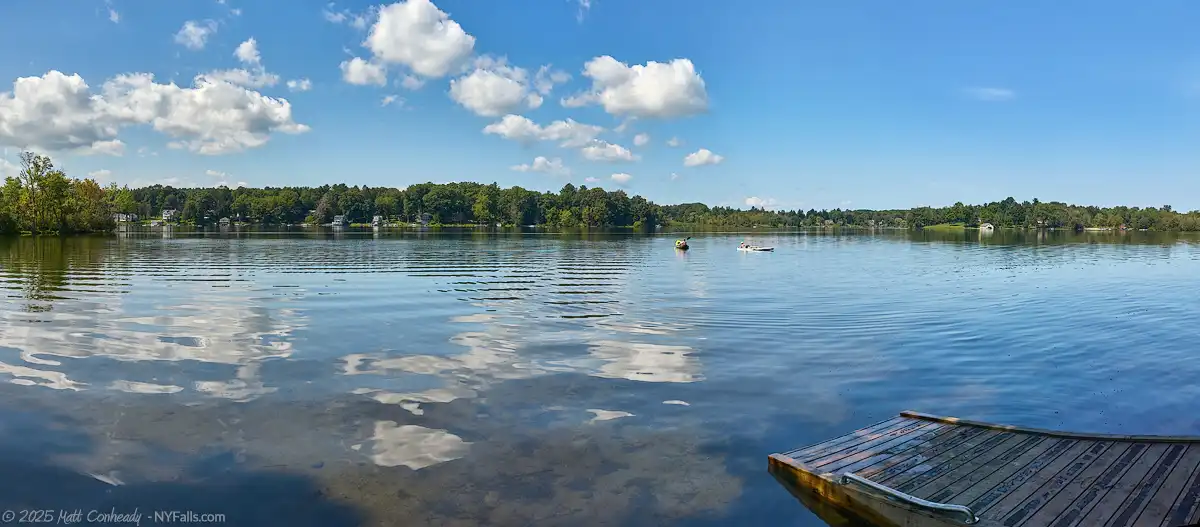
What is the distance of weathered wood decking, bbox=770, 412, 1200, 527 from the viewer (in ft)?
29.3

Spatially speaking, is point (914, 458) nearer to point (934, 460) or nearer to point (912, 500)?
point (934, 460)

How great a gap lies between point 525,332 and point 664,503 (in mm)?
13734

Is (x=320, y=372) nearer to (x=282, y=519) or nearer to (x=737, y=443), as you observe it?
(x=282, y=519)

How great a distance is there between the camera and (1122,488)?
31.8 ft

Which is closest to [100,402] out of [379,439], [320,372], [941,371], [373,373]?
[320,372]

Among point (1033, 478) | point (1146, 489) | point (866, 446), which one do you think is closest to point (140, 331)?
point (866, 446)

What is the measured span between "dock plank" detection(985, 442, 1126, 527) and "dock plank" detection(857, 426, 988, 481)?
144 centimetres

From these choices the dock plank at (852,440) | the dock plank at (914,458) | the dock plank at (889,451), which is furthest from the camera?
the dock plank at (852,440)

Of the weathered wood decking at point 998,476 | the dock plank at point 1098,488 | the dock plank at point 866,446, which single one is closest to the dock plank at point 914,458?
the weathered wood decking at point 998,476

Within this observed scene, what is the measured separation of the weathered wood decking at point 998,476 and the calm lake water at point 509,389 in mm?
867

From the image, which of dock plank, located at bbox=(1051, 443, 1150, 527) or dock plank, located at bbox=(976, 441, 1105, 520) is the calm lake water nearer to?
dock plank, located at bbox=(976, 441, 1105, 520)

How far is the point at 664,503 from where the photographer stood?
32.6 feet

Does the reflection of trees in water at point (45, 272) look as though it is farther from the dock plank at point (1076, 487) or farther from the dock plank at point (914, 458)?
the dock plank at point (1076, 487)

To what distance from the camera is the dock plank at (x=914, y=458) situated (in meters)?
10.3
